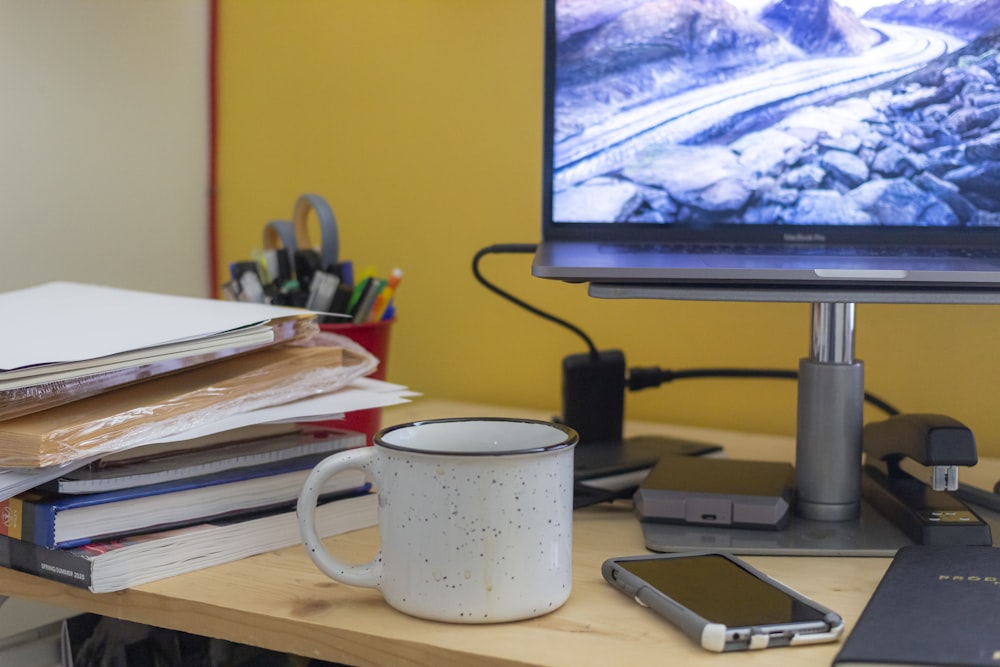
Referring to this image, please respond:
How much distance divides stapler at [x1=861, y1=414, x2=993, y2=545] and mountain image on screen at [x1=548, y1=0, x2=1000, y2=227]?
148 mm

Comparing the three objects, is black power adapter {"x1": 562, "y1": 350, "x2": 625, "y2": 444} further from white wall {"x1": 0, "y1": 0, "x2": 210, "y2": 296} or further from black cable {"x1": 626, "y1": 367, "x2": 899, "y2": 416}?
white wall {"x1": 0, "y1": 0, "x2": 210, "y2": 296}

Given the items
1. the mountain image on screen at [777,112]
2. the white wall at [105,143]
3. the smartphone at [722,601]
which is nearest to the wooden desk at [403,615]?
the smartphone at [722,601]

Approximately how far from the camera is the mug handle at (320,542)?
48cm

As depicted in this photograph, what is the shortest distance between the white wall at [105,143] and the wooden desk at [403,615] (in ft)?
1.67

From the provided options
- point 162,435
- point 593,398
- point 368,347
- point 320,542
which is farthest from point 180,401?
point 593,398

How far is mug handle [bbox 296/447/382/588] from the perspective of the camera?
0.48m

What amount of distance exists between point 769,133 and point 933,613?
1.17 feet

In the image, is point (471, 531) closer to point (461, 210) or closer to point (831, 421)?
point (831, 421)

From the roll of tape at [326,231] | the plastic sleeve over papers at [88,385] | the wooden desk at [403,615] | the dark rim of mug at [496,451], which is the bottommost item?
the wooden desk at [403,615]

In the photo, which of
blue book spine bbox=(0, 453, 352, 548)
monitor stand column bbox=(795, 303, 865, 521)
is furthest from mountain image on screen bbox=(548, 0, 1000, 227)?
blue book spine bbox=(0, 453, 352, 548)

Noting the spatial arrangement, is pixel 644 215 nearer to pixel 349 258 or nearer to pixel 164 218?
pixel 349 258

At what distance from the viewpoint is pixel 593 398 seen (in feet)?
2.75

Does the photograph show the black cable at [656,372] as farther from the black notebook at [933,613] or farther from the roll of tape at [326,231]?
the black notebook at [933,613]

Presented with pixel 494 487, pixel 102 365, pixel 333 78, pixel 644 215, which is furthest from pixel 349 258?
pixel 494 487
